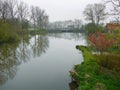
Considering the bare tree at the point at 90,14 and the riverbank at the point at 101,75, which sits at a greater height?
the bare tree at the point at 90,14

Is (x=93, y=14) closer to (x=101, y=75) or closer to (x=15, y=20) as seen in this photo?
(x=15, y=20)

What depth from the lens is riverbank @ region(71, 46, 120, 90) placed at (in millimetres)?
10980

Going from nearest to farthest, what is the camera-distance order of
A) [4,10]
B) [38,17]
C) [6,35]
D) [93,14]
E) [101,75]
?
[101,75], [6,35], [4,10], [93,14], [38,17]

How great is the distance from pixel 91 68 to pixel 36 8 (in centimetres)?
8816

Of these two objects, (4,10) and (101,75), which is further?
(4,10)

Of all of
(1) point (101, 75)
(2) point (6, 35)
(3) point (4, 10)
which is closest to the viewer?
(1) point (101, 75)

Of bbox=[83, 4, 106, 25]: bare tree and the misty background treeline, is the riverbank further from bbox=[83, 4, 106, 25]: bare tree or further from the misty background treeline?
bbox=[83, 4, 106, 25]: bare tree

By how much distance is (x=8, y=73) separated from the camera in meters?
17.8

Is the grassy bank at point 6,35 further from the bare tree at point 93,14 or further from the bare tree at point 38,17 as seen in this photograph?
the bare tree at point 38,17

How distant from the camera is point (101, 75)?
42.3 ft

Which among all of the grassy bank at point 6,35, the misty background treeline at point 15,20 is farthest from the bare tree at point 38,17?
the grassy bank at point 6,35

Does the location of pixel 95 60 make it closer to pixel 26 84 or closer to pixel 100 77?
pixel 100 77

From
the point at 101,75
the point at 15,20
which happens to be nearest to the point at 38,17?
the point at 15,20

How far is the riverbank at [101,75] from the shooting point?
10980mm
